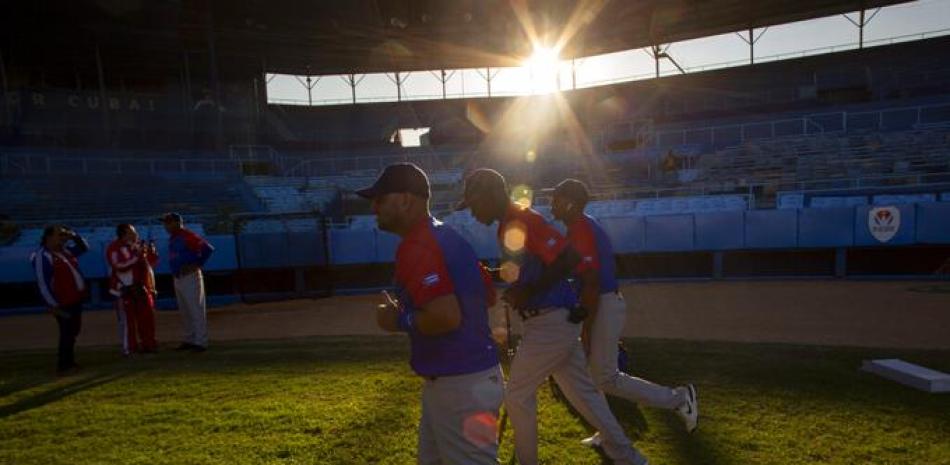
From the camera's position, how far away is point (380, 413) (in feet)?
18.0

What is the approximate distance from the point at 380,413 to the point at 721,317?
731 cm

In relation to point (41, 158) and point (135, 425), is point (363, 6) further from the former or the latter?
point (135, 425)

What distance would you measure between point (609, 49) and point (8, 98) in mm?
38438

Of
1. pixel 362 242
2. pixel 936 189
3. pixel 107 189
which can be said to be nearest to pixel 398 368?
pixel 362 242

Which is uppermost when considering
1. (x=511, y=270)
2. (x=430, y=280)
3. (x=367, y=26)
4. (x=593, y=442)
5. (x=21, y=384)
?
(x=367, y=26)

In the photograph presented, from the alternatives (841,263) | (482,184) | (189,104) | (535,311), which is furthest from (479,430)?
(189,104)

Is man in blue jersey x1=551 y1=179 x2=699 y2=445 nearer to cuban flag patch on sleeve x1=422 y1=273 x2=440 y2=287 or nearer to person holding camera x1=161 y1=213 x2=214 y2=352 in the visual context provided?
cuban flag patch on sleeve x1=422 y1=273 x2=440 y2=287

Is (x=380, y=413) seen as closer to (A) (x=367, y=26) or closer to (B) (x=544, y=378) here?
(B) (x=544, y=378)

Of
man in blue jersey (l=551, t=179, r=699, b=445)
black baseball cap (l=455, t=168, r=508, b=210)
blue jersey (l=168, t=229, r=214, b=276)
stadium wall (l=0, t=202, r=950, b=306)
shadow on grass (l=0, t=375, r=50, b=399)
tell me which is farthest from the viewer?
stadium wall (l=0, t=202, r=950, b=306)

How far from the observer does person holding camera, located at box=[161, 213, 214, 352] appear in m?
8.17

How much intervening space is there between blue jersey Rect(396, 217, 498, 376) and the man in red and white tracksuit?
7.80m

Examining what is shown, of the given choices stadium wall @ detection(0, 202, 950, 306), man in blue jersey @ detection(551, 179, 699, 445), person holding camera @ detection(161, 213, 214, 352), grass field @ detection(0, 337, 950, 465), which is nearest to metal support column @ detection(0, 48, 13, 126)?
stadium wall @ detection(0, 202, 950, 306)

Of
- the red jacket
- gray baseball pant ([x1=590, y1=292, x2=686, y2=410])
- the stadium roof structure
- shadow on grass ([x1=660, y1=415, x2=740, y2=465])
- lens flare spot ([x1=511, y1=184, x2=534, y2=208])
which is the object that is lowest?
shadow on grass ([x1=660, y1=415, x2=740, y2=465])

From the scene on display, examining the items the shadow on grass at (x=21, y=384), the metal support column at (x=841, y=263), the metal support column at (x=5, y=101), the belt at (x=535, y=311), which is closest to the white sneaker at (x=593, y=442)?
the belt at (x=535, y=311)
